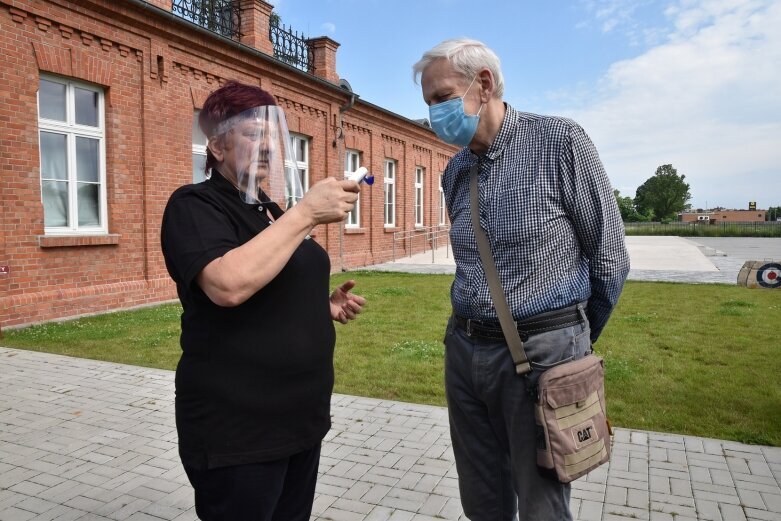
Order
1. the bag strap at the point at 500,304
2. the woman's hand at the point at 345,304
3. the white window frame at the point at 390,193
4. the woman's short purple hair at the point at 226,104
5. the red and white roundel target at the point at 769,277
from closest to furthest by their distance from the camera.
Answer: the woman's short purple hair at the point at 226,104, the bag strap at the point at 500,304, the woman's hand at the point at 345,304, the red and white roundel target at the point at 769,277, the white window frame at the point at 390,193

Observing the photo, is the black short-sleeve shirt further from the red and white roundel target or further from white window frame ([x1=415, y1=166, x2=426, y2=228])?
white window frame ([x1=415, y1=166, x2=426, y2=228])

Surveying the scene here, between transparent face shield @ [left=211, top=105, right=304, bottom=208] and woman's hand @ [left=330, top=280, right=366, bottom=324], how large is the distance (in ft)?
2.15

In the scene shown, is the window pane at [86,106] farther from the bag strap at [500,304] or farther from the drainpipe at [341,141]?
the bag strap at [500,304]

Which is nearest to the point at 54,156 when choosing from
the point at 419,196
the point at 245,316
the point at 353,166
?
the point at 245,316

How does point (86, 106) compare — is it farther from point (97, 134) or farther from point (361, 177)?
point (361, 177)

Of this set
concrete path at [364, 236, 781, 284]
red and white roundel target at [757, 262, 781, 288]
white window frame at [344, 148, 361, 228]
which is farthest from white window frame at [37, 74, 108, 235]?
red and white roundel target at [757, 262, 781, 288]

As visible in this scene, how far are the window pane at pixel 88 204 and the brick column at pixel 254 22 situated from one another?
20.0 ft

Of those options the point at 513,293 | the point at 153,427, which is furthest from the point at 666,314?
the point at 513,293

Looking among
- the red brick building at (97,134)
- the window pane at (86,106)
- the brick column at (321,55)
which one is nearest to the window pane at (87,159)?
the red brick building at (97,134)

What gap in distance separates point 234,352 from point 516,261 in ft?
3.22

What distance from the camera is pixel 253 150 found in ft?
6.14

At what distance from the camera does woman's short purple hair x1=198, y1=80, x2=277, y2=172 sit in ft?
6.02

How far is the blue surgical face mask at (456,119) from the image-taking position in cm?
224

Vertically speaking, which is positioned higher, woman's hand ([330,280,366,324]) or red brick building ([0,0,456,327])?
red brick building ([0,0,456,327])
